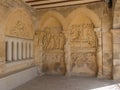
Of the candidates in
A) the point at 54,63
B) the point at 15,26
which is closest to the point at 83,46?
the point at 54,63

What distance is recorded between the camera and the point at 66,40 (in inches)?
219

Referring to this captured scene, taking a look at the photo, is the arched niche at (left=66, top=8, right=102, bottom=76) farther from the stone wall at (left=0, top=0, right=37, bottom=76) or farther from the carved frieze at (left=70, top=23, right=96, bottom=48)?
the stone wall at (left=0, top=0, right=37, bottom=76)

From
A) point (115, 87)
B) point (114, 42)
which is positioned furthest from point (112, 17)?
point (115, 87)

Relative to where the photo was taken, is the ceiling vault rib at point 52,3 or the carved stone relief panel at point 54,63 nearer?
the ceiling vault rib at point 52,3

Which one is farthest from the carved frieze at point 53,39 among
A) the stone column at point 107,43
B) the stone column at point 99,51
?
the stone column at point 107,43

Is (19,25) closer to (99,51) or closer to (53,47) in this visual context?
(53,47)

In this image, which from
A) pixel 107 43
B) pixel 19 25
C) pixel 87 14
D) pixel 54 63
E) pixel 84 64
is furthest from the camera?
pixel 54 63

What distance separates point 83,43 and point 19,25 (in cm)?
223

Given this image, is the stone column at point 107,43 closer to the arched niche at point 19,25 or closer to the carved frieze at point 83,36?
the carved frieze at point 83,36

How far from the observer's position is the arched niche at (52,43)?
18.8ft

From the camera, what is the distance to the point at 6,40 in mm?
4223

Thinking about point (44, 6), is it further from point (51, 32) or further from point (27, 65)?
point (27, 65)

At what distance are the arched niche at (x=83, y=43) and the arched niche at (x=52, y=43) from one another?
326mm

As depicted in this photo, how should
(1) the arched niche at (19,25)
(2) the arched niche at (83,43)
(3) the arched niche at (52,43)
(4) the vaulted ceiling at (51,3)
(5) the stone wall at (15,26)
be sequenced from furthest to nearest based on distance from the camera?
(3) the arched niche at (52,43) → (2) the arched niche at (83,43) → (4) the vaulted ceiling at (51,3) → (1) the arched niche at (19,25) → (5) the stone wall at (15,26)
